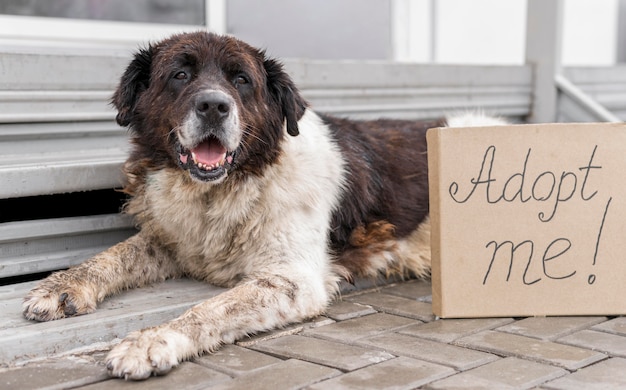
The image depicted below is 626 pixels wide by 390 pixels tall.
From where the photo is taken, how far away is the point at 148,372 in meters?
2.81

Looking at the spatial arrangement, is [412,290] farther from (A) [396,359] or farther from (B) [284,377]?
(B) [284,377]

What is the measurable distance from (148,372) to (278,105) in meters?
1.54

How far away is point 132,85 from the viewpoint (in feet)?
12.5

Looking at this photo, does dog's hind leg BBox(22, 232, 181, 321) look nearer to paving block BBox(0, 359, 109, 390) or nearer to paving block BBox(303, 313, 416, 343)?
paving block BBox(0, 359, 109, 390)

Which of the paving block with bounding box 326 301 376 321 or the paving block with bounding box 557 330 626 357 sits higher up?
the paving block with bounding box 557 330 626 357

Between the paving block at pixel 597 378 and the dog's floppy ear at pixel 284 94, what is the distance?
5.54 feet

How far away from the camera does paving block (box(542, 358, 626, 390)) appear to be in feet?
Answer: 8.86

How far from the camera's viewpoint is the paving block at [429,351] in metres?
2.97

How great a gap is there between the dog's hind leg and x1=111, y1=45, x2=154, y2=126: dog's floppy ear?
60 cm

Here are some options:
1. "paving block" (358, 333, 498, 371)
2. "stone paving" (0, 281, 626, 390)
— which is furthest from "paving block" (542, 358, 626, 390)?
"paving block" (358, 333, 498, 371)

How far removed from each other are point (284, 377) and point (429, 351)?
2.01 feet

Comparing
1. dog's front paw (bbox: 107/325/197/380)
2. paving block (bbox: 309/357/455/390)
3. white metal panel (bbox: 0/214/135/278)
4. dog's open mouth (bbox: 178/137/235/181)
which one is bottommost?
paving block (bbox: 309/357/455/390)

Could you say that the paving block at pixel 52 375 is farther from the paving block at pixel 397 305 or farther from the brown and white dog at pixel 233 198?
the paving block at pixel 397 305

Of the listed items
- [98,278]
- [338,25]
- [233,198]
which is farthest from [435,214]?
[338,25]
